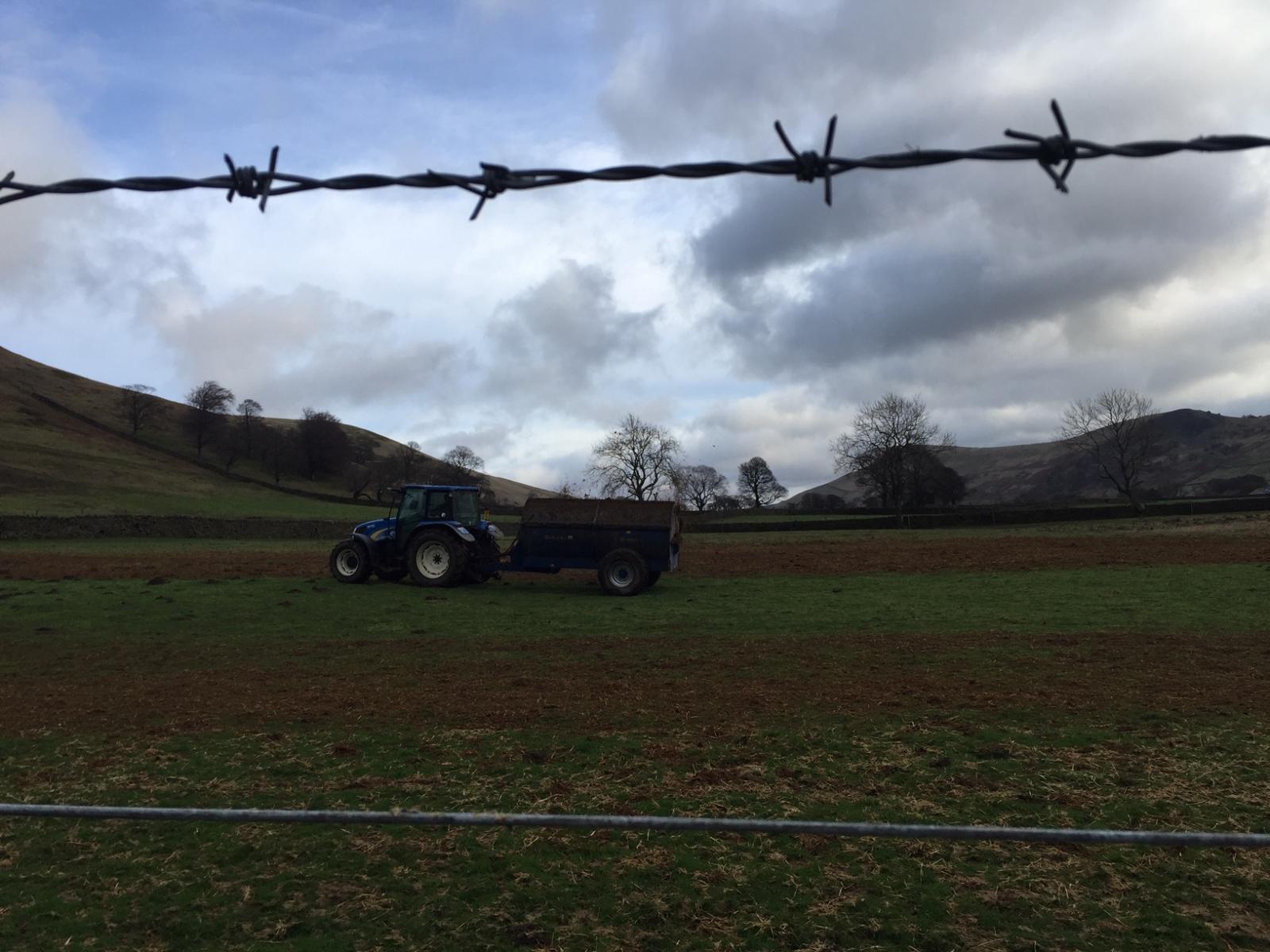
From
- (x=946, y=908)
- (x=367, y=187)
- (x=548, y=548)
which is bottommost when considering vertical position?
(x=946, y=908)

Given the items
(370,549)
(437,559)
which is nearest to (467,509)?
(437,559)

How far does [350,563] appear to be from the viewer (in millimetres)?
21406

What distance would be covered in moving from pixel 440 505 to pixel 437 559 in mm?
1253

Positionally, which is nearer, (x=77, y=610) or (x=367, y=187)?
(x=367, y=187)

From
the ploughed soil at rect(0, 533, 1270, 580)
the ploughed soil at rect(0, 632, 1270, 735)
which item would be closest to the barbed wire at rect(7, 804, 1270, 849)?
the ploughed soil at rect(0, 632, 1270, 735)

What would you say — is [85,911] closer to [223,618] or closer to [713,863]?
[713,863]

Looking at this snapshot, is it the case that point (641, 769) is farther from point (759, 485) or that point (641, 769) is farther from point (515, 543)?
point (759, 485)

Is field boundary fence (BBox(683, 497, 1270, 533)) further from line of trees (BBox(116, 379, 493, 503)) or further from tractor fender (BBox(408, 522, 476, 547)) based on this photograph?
line of trees (BBox(116, 379, 493, 503))

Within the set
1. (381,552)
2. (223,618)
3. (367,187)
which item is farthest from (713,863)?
(381,552)

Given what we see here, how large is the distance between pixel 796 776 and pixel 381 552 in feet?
53.7

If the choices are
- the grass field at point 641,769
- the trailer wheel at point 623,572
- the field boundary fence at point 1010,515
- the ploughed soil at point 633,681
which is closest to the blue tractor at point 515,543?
the trailer wheel at point 623,572

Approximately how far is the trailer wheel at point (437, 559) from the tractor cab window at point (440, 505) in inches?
19.1

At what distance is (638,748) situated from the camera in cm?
749

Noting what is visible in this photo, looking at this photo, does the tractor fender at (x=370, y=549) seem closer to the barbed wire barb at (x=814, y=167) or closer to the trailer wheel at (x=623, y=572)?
the trailer wheel at (x=623, y=572)
